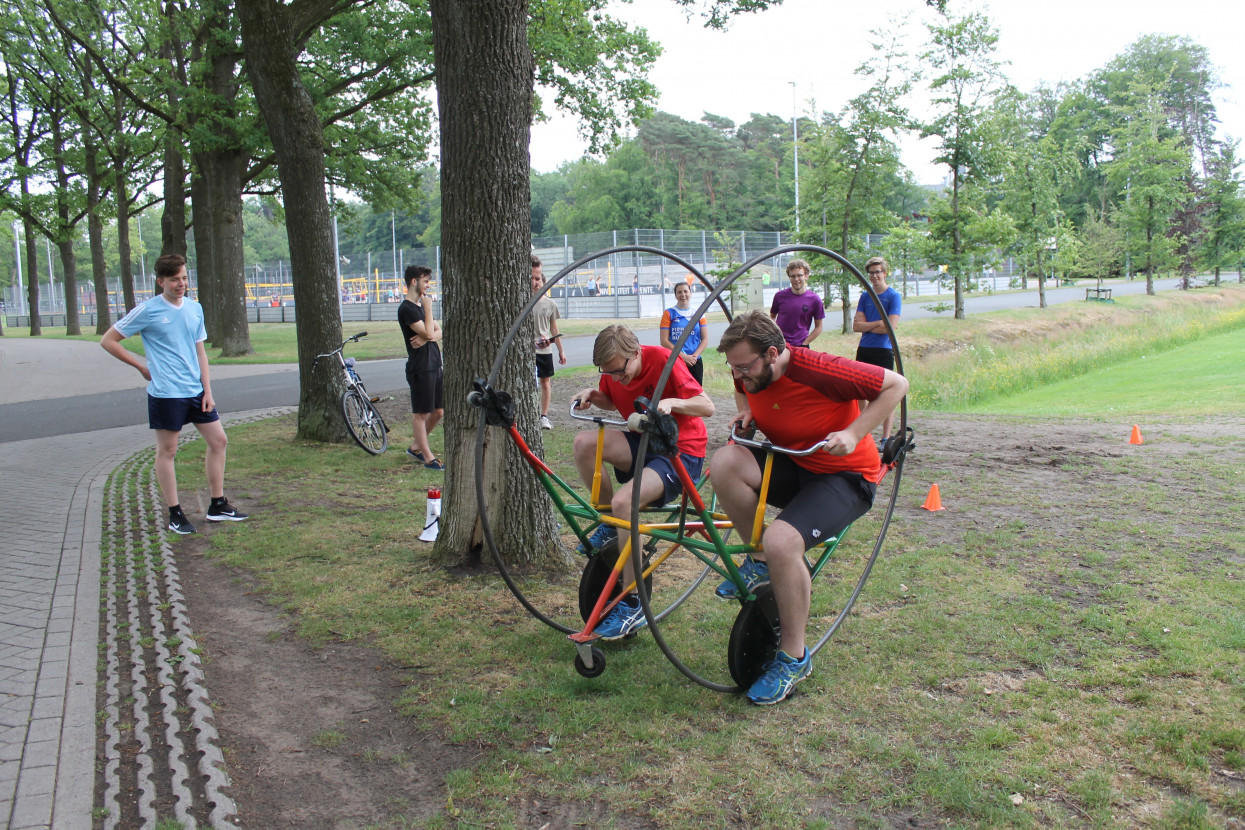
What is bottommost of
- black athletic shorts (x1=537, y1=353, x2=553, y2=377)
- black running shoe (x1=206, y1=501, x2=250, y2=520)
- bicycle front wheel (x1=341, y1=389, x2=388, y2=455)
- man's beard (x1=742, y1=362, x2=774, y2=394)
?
black running shoe (x1=206, y1=501, x2=250, y2=520)

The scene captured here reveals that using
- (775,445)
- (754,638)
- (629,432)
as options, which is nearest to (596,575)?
(629,432)

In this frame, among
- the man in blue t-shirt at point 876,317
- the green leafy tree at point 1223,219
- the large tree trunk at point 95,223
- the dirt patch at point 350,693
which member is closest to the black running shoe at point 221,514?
the dirt patch at point 350,693

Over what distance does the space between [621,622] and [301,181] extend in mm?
7804

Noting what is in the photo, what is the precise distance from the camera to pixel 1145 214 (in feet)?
144

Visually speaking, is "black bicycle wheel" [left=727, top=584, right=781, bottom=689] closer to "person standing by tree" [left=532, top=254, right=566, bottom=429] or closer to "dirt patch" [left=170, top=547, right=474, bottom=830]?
"dirt patch" [left=170, top=547, right=474, bottom=830]

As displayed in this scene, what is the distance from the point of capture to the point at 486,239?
5.64 metres

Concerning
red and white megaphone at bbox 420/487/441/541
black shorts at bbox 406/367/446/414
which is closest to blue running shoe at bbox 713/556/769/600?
red and white megaphone at bbox 420/487/441/541

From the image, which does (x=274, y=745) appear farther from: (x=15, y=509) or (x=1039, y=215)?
(x=1039, y=215)

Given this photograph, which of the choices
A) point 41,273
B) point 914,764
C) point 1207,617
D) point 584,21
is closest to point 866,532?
point 1207,617

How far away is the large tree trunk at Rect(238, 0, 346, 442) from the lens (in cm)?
1006

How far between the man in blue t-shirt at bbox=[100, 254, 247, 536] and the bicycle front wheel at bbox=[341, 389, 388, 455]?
2951mm

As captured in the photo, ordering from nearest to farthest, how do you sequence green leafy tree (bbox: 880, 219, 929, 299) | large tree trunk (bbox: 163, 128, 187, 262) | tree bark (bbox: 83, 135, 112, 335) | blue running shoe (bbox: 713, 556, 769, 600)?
blue running shoe (bbox: 713, 556, 769, 600) < green leafy tree (bbox: 880, 219, 929, 299) < large tree trunk (bbox: 163, 128, 187, 262) < tree bark (bbox: 83, 135, 112, 335)

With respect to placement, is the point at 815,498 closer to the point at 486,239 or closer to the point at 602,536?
the point at 602,536

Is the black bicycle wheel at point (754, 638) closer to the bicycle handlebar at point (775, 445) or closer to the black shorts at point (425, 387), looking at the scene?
the bicycle handlebar at point (775, 445)
